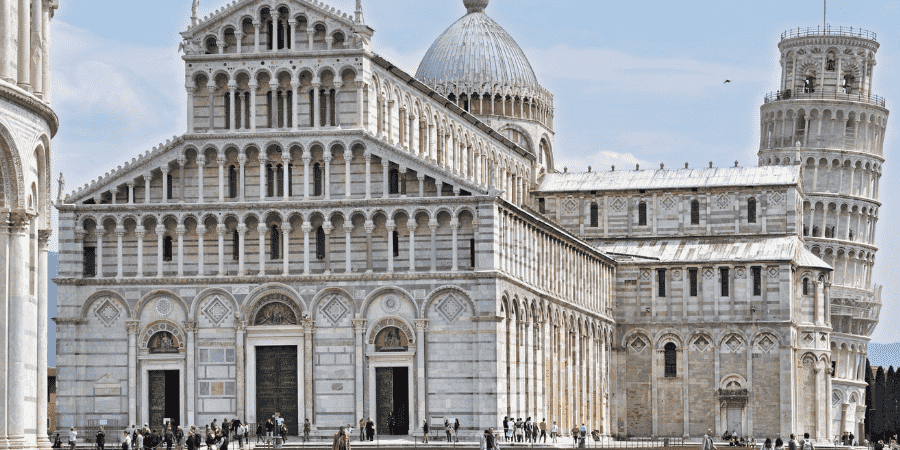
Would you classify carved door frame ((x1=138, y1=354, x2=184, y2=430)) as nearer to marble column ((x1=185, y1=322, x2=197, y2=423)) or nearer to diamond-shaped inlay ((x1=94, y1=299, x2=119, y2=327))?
marble column ((x1=185, y1=322, x2=197, y2=423))

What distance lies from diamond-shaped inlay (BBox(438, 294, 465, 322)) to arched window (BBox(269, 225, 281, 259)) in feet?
24.7

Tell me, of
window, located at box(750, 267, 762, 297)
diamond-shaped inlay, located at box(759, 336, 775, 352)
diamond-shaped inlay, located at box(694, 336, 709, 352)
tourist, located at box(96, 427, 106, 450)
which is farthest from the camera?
diamond-shaped inlay, located at box(694, 336, 709, 352)

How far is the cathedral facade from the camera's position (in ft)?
113

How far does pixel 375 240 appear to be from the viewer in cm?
7144

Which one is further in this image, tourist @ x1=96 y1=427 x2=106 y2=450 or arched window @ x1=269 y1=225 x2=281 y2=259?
arched window @ x1=269 y1=225 x2=281 y2=259

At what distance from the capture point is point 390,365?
71.0m

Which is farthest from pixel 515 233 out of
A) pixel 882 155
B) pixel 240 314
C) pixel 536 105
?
pixel 882 155

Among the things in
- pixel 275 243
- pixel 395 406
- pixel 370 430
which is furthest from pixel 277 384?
pixel 275 243

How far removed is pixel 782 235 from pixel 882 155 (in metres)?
36.0

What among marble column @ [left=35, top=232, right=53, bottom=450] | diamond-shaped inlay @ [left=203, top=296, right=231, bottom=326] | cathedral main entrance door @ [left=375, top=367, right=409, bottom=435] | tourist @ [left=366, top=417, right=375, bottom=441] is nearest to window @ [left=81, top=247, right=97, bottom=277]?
diamond-shaped inlay @ [left=203, top=296, right=231, bottom=326]

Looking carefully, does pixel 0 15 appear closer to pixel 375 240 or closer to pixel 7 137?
pixel 7 137

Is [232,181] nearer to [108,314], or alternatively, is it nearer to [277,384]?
[108,314]

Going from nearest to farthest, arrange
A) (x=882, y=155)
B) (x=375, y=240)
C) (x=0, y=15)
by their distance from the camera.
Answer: (x=0, y=15) < (x=375, y=240) < (x=882, y=155)

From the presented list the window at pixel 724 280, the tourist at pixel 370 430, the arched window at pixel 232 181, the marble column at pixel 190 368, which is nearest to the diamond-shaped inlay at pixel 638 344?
the window at pixel 724 280
